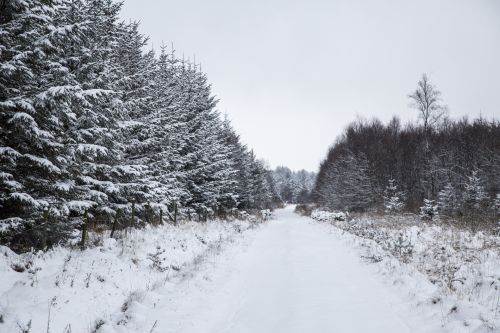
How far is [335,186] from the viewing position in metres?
45.0

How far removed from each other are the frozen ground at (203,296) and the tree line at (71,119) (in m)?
1.51

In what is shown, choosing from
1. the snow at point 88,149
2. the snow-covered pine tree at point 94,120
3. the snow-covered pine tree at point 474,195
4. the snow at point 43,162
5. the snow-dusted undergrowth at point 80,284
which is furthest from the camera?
the snow-covered pine tree at point 474,195

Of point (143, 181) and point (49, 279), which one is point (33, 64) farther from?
point (143, 181)

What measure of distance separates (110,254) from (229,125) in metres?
26.4

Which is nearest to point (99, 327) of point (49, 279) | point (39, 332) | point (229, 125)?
point (39, 332)

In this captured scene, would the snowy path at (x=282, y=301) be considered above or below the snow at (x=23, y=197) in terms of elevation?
below

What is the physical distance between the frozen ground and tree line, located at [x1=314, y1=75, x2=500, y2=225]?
69.4ft

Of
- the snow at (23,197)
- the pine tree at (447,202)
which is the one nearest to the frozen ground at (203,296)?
the snow at (23,197)

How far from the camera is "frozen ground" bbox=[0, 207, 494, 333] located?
5.17m

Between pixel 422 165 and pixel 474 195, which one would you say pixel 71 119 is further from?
pixel 422 165

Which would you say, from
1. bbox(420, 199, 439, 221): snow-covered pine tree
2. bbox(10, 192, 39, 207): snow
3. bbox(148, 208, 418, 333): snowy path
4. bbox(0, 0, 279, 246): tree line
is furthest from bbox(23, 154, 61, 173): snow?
bbox(420, 199, 439, 221): snow-covered pine tree

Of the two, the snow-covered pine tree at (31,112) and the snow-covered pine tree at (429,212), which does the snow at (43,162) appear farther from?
the snow-covered pine tree at (429,212)

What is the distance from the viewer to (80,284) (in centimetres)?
622

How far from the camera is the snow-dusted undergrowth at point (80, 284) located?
15.7 ft
